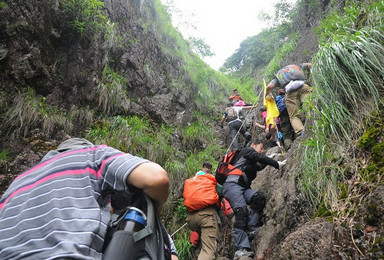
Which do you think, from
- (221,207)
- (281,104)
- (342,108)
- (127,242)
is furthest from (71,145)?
(281,104)

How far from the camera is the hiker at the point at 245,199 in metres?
3.84

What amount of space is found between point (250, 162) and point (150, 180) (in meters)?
3.29

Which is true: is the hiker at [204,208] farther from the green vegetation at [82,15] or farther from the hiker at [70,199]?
the green vegetation at [82,15]

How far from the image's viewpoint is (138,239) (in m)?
1.27

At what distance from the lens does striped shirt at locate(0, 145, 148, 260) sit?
3.73 feet

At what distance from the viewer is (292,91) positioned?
5.80 m

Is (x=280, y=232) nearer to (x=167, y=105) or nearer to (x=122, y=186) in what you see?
(x=122, y=186)

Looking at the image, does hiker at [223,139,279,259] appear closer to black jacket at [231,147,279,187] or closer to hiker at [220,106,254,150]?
black jacket at [231,147,279,187]

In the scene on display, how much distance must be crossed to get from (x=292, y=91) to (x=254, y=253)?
3.62 m

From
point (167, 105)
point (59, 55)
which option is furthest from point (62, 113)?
point (167, 105)

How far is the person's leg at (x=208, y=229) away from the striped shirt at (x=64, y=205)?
3466 millimetres

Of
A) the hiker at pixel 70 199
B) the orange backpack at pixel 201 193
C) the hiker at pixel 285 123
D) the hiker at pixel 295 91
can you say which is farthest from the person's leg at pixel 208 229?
the hiker at pixel 70 199

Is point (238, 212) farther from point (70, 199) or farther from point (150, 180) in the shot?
point (70, 199)

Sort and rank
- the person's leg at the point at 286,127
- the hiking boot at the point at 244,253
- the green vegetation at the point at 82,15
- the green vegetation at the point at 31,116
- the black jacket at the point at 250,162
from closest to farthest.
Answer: the hiking boot at the point at 244,253 < the black jacket at the point at 250,162 < the green vegetation at the point at 31,116 < the person's leg at the point at 286,127 < the green vegetation at the point at 82,15
